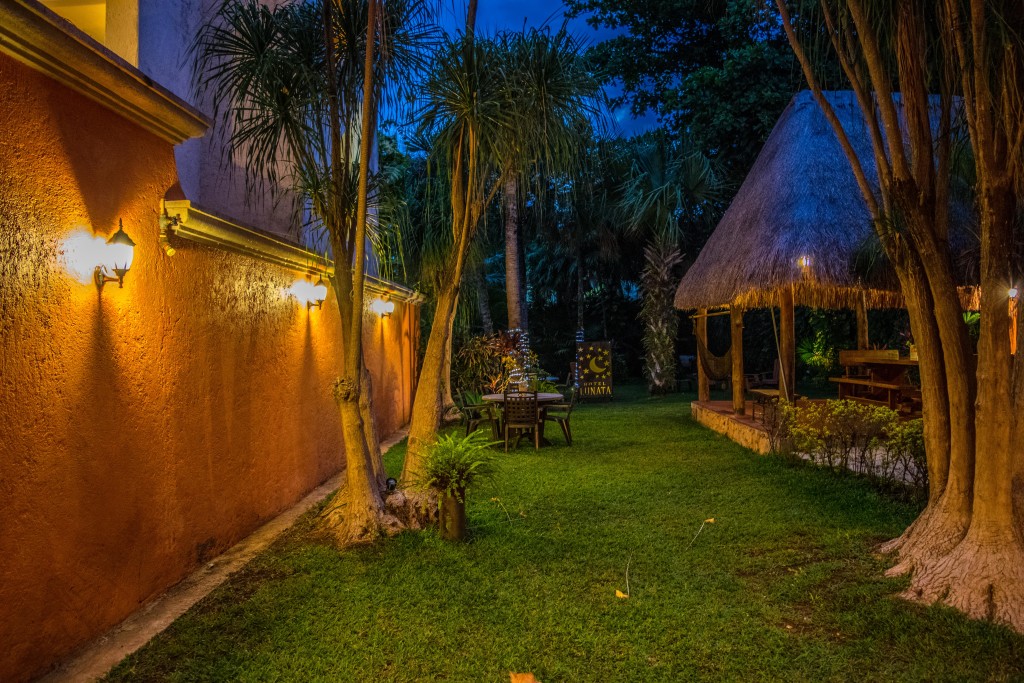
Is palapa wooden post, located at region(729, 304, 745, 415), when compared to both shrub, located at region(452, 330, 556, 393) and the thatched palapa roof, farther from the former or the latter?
shrub, located at region(452, 330, 556, 393)

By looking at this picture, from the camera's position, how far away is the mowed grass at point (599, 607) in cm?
302

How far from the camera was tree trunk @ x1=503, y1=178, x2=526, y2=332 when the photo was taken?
12.6 meters

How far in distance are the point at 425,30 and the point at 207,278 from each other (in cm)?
251

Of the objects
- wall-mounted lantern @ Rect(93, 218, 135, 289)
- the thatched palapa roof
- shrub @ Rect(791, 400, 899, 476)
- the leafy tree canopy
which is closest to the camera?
wall-mounted lantern @ Rect(93, 218, 135, 289)

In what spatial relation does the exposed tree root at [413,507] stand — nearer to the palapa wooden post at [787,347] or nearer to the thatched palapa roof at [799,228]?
the thatched palapa roof at [799,228]

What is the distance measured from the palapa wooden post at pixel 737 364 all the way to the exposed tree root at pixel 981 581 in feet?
21.8

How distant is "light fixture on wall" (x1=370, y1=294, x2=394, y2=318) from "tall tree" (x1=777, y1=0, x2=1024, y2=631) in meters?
6.64

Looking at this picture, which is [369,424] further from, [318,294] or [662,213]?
[662,213]

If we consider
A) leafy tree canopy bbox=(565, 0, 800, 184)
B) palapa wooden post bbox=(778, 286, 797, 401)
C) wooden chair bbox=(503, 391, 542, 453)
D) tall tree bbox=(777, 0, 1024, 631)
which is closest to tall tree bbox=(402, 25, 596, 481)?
tall tree bbox=(777, 0, 1024, 631)

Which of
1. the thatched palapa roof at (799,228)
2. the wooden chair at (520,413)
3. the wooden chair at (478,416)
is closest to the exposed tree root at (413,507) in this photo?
the wooden chair at (520,413)

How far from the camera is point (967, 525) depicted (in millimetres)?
3834

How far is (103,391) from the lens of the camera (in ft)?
10.8

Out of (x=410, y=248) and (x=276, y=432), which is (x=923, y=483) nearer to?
(x=276, y=432)

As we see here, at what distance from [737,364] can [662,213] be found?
5936 mm
